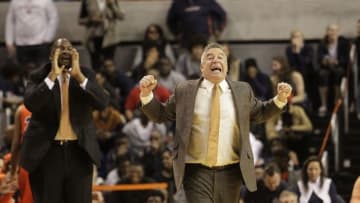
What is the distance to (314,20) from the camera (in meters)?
18.7

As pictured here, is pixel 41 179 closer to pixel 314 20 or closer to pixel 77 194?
pixel 77 194

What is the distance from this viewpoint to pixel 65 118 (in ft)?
31.1

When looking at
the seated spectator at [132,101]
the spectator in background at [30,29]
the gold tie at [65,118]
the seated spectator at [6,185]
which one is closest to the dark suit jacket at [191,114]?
the gold tie at [65,118]

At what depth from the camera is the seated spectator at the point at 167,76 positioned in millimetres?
16712

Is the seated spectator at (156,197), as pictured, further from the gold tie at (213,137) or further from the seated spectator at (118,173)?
the gold tie at (213,137)

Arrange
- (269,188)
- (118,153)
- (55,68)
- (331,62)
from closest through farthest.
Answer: (55,68) → (269,188) → (118,153) → (331,62)

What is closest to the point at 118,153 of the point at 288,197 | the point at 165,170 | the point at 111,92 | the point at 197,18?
the point at 165,170

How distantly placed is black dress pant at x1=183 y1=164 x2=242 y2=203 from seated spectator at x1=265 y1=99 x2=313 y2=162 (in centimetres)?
660

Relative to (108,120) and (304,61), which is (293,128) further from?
(108,120)

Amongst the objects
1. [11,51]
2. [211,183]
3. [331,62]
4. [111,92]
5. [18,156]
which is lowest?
[211,183]

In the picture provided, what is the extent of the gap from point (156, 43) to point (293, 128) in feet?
10.6

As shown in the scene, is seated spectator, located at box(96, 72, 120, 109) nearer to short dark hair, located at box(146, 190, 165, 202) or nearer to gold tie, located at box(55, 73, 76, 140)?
short dark hair, located at box(146, 190, 165, 202)

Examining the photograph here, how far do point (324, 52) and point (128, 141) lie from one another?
3557mm

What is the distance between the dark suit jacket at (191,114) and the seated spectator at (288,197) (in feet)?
11.6
